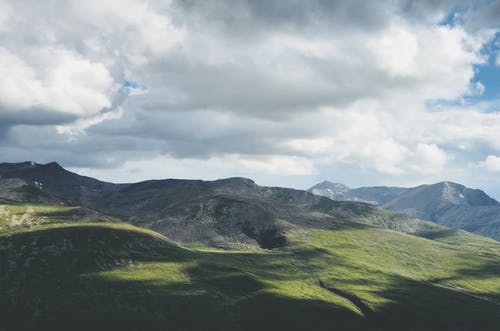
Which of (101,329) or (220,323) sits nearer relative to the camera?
(101,329)

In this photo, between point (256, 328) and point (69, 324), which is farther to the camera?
point (256, 328)

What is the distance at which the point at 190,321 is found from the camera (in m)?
194

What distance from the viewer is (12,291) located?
197625 mm

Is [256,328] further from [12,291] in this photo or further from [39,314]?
[12,291]

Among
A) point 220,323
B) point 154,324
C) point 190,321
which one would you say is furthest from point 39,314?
point 220,323

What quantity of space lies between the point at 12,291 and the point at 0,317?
20.0 m

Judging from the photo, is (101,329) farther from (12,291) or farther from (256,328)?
(256,328)

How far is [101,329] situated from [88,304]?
19399mm

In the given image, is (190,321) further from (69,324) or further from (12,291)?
(12,291)

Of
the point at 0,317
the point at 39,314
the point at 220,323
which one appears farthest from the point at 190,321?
the point at 0,317

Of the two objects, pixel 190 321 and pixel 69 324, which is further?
pixel 190 321

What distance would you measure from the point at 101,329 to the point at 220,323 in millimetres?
47930

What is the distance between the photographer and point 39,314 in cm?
18362

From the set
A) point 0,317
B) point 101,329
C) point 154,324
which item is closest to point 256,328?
point 154,324
